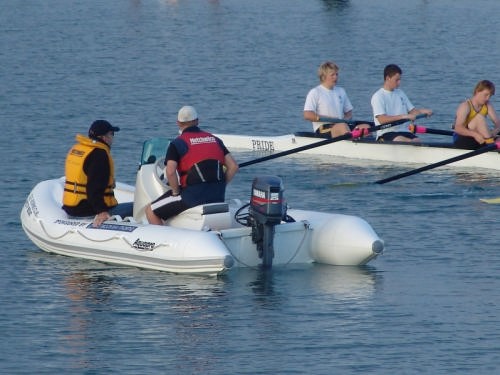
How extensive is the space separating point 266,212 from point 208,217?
663 millimetres

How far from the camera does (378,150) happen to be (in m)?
21.9

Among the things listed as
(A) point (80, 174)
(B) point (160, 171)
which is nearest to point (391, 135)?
(B) point (160, 171)

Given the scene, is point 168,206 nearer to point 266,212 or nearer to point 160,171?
point 160,171

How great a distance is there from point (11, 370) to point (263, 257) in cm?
334

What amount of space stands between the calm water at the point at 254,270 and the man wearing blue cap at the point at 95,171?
25.5 inches

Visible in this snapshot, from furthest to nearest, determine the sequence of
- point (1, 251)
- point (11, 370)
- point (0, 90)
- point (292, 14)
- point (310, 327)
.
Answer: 1. point (292, 14)
2. point (0, 90)
3. point (1, 251)
4. point (310, 327)
5. point (11, 370)

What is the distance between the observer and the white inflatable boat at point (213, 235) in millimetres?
14391

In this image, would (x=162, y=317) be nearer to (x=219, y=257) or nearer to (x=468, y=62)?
(x=219, y=257)

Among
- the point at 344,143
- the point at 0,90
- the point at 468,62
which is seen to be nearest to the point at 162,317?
the point at 344,143

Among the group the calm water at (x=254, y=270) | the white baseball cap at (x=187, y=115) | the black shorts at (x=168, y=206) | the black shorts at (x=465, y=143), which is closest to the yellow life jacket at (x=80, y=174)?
the black shorts at (x=168, y=206)

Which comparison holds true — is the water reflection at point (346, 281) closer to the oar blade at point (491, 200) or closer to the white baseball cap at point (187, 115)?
the white baseball cap at point (187, 115)

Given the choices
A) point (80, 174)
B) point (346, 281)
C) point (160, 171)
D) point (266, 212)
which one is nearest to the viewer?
point (266, 212)

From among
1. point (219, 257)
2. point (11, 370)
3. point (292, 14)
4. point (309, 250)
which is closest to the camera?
point (11, 370)

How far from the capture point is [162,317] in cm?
1352
